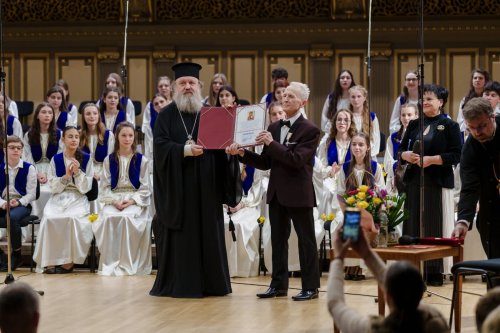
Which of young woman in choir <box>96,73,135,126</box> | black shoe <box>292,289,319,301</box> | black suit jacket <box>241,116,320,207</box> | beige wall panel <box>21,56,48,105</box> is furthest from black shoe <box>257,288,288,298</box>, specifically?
beige wall panel <box>21,56,48,105</box>

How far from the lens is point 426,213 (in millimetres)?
8305

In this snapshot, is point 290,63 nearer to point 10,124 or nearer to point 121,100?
point 121,100

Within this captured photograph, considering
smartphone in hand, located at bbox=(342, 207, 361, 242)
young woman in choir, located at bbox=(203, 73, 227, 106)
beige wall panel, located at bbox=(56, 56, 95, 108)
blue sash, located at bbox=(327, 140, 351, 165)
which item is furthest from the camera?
beige wall panel, located at bbox=(56, 56, 95, 108)

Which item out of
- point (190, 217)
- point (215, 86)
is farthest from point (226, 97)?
point (190, 217)

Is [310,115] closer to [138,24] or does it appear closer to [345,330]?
[138,24]

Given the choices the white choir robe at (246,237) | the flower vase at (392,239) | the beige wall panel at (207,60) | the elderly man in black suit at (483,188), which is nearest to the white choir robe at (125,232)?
the white choir robe at (246,237)

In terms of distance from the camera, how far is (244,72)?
13.1 m

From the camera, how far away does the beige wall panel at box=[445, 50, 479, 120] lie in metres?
12.5

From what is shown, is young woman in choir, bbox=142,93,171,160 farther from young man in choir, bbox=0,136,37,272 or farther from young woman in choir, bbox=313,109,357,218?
young woman in choir, bbox=313,109,357,218

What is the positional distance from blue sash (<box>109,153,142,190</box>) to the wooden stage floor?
1.37 meters

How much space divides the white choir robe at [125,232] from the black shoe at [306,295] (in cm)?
248

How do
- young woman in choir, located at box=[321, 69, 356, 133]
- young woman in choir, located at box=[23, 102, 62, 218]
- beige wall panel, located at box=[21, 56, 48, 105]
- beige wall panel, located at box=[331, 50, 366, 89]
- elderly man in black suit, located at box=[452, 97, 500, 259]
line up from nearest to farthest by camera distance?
elderly man in black suit, located at box=[452, 97, 500, 259] → young woman in choir, located at box=[23, 102, 62, 218] → young woman in choir, located at box=[321, 69, 356, 133] → beige wall panel, located at box=[331, 50, 366, 89] → beige wall panel, located at box=[21, 56, 48, 105]

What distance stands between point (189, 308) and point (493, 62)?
7137 mm

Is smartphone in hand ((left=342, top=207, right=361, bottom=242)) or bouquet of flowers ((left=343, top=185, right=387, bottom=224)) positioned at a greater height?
smartphone in hand ((left=342, top=207, right=361, bottom=242))
